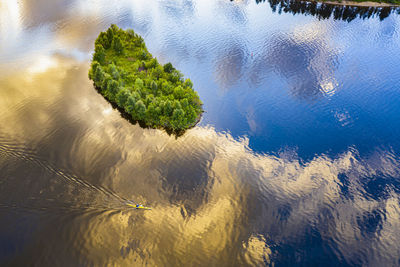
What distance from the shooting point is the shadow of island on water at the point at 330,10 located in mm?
138438

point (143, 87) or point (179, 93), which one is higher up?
point (179, 93)

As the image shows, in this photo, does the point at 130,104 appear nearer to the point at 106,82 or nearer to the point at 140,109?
the point at 140,109

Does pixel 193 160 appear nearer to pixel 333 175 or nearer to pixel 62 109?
pixel 333 175

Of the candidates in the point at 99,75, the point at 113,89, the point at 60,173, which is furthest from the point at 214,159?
the point at 99,75

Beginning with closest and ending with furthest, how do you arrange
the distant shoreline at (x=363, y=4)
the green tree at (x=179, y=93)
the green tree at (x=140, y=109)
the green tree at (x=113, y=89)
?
1. the green tree at (x=140, y=109)
2. the green tree at (x=179, y=93)
3. the green tree at (x=113, y=89)
4. the distant shoreline at (x=363, y=4)

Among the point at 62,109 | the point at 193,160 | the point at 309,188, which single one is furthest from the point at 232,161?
the point at 62,109

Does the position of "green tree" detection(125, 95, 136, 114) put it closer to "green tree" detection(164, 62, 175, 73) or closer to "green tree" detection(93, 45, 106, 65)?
"green tree" detection(164, 62, 175, 73)

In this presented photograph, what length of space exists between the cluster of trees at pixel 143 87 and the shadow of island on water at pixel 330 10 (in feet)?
320

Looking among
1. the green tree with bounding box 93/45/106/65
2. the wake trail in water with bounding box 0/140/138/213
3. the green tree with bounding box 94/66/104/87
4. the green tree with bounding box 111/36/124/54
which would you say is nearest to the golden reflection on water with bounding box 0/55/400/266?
the wake trail in water with bounding box 0/140/138/213

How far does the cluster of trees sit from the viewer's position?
70.9 meters

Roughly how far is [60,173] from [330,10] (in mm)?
163104

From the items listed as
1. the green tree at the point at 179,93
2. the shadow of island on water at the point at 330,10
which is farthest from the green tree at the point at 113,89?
the shadow of island on water at the point at 330,10

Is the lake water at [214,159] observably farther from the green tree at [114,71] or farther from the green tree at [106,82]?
the green tree at [114,71]

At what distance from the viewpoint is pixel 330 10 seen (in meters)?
144
